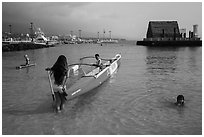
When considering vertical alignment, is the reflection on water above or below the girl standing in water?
below

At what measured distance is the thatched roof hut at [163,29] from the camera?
285 ft

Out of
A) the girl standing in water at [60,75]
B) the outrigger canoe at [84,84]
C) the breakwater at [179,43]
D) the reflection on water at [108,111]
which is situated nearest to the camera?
the reflection on water at [108,111]

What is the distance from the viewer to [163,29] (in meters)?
85.9

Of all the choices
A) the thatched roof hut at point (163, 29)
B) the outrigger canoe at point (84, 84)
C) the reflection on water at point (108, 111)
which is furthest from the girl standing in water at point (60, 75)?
the thatched roof hut at point (163, 29)

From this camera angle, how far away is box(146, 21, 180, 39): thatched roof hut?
86.8 m

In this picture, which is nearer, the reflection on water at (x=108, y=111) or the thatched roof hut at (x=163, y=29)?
the reflection on water at (x=108, y=111)

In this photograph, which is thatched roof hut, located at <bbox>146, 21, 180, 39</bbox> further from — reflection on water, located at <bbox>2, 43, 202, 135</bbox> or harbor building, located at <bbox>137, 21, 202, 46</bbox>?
reflection on water, located at <bbox>2, 43, 202, 135</bbox>

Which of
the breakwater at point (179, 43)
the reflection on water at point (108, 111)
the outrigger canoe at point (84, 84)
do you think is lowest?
the reflection on water at point (108, 111)

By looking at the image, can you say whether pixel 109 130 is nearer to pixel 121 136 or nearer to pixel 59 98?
pixel 121 136

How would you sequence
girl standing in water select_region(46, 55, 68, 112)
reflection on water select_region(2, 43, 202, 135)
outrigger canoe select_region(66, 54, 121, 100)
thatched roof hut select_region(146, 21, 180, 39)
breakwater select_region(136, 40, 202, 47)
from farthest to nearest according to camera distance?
thatched roof hut select_region(146, 21, 180, 39), breakwater select_region(136, 40, 202, 47), outrigger canoe select_region(66, 54, 121, 100), girl standing in water select_region(46, 55, 68, 112), reflection on water select_region(2, 43, 202, 135)

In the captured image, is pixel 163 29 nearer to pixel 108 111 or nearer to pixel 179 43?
pixel 179 43

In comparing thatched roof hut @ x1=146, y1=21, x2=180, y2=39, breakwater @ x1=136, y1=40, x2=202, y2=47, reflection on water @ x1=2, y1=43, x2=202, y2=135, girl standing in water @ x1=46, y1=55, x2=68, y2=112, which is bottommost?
reflection on water @ x1=2, y1=43, x2=202, y2=135

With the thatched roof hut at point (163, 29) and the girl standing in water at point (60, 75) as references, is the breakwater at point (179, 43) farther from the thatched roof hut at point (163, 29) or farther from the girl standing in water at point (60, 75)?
the girl standing in water at point (60, 75)

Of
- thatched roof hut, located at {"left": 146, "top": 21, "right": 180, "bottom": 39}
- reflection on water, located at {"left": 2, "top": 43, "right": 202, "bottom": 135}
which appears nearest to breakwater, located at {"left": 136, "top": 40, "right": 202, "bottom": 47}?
thatched roof hut, located at {"left": 146, "top": 21, "right": 180, "bottom": 39}
